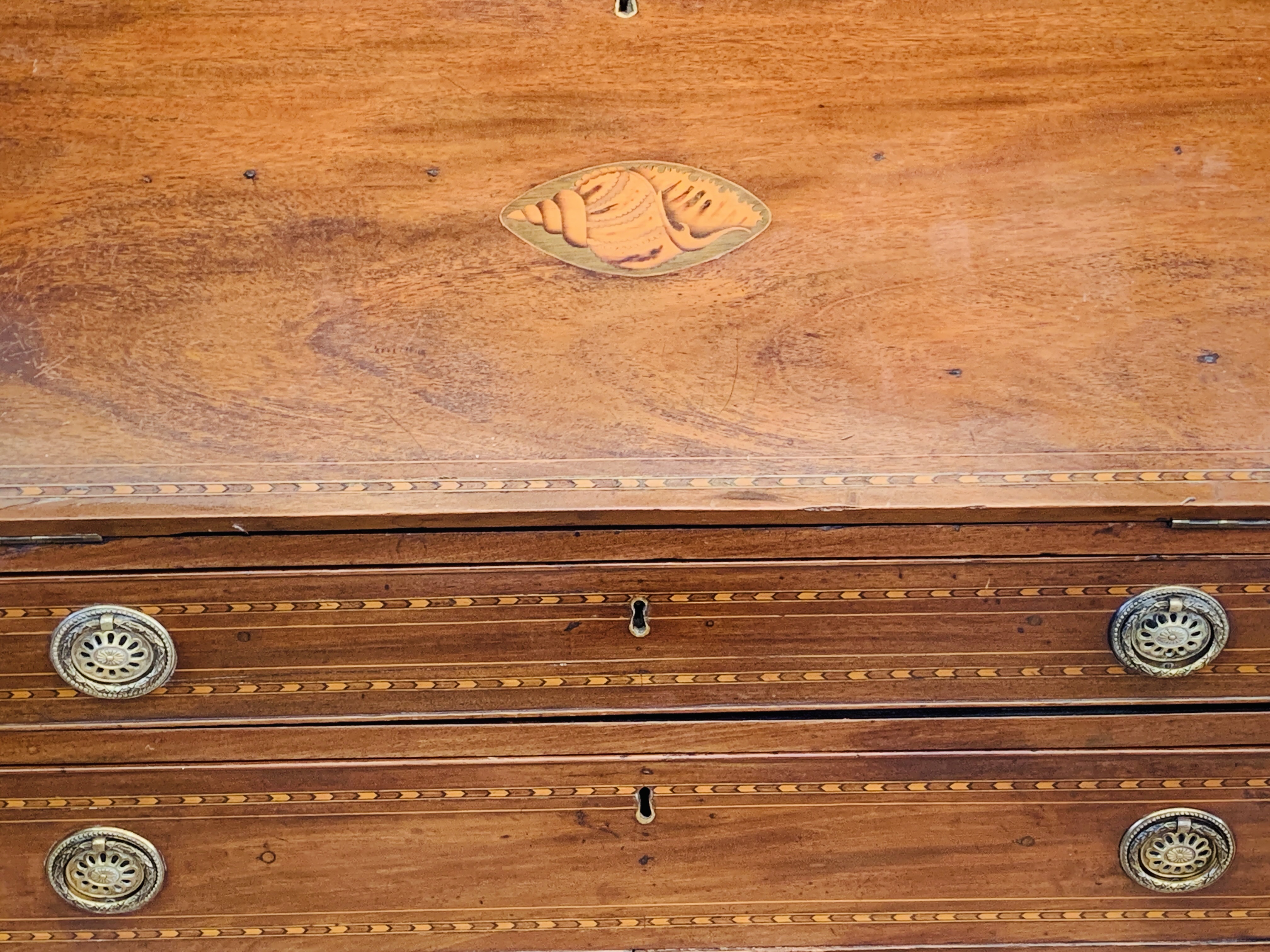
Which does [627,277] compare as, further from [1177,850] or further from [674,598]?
[1177,850]

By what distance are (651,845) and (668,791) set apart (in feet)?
0.23

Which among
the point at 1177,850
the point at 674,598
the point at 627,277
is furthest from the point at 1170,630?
the point at 627,277

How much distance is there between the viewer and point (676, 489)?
3.81 feet

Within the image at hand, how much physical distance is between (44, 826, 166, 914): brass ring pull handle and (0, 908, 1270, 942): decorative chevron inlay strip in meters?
0.06

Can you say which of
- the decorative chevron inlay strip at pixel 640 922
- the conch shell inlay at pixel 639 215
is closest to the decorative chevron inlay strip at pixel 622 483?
the conch shell inlay at pixel 639 215

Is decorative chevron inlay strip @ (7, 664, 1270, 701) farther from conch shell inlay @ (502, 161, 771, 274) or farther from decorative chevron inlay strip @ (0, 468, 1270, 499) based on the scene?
conch shell inlay @ (502, 161, 771, 274)

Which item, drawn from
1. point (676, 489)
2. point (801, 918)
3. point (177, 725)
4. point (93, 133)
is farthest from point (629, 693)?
point (93, 133)

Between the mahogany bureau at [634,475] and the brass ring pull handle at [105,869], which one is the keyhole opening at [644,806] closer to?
the mahogany bureau at [634,475]

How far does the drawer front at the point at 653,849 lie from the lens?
4.27ft

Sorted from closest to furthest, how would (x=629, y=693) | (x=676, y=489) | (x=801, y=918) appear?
(x=676, y=489), (x=629, y=693), (x=801, y=918)

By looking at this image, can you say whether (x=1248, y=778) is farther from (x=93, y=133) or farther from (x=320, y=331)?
(x=93, y=133)

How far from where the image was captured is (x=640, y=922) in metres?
1.38

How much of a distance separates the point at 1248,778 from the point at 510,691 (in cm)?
78

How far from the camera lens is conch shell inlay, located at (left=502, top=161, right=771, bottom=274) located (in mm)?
1287
